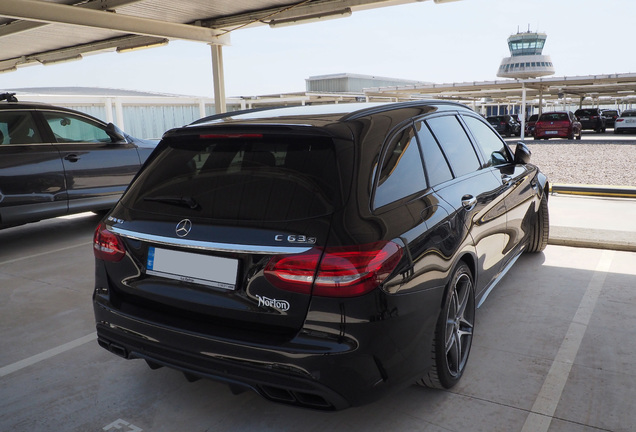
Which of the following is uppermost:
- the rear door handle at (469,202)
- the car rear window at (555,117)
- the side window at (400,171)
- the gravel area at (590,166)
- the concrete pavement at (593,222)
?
the side window at (400,171)

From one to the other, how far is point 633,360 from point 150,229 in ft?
9.12

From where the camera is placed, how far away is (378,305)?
6.87 feet

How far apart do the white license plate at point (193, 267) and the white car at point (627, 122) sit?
34.5m

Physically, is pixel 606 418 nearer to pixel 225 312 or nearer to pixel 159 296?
pixel 225 312

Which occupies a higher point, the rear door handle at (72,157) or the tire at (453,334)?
the rear door handle at (72,157)

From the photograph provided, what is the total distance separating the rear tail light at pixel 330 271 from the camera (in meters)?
2.05

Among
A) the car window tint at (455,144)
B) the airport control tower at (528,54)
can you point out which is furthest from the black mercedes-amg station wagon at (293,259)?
the airport control tower at (528,54)

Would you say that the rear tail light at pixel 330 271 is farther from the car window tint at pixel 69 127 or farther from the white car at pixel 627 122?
the white car at pixel 627 122

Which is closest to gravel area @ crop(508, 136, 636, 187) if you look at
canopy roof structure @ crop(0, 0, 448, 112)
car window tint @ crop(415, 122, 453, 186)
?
canopy roof structure @ crop(0, 0, 448, 112)

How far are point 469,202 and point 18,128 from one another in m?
5.19

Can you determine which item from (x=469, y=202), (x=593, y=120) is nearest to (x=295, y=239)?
(x=469, y=202)

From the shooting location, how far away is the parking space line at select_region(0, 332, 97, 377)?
125 inches

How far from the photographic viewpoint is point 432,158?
2949mm

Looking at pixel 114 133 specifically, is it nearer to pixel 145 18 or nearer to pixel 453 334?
pixel 145 18
